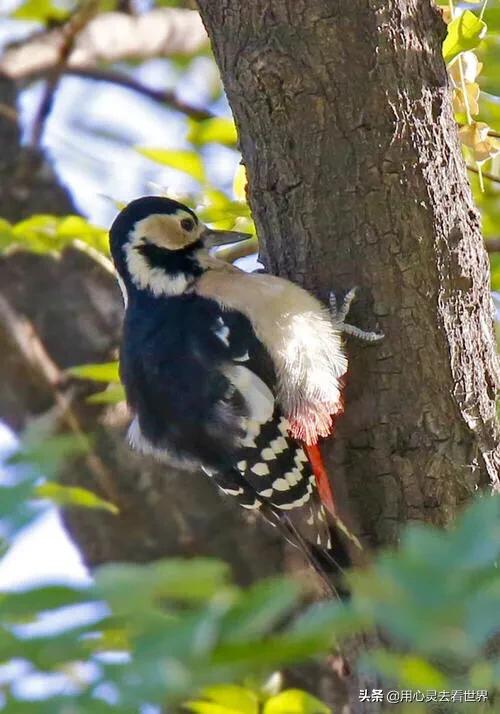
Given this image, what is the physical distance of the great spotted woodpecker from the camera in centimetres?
280

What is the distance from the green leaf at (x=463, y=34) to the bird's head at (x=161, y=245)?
81 cm

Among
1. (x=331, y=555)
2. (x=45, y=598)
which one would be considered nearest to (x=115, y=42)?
(x=331, y=555)

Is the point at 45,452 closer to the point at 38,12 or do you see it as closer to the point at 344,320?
the point at 344,320

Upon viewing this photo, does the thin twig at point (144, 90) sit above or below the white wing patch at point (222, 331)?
above

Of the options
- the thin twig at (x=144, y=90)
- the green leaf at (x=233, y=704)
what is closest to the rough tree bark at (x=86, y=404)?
the thin twig at (x=144, y=90)

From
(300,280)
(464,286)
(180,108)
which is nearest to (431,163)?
(464,286)

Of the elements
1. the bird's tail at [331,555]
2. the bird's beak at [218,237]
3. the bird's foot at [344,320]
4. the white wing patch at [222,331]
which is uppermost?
the bird's foot at [344,320]

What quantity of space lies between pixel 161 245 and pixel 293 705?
4.69 feet

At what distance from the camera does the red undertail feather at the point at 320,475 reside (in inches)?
109

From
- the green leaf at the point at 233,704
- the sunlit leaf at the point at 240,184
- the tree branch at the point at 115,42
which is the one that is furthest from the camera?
the tree branch at the point at 115,42

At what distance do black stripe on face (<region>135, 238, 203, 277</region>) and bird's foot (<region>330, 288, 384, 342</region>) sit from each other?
28.1 inches

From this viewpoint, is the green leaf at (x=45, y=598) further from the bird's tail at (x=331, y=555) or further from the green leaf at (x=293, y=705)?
the bird's tail at (x=331, y=555)

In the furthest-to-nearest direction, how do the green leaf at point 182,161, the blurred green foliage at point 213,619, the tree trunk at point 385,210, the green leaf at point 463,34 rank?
the green leaf at point 182,161
the green leaf at point 463,34
the tree trunk at point 385,210
the blurred green foliage at point 213,619

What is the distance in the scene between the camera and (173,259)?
3324mm
